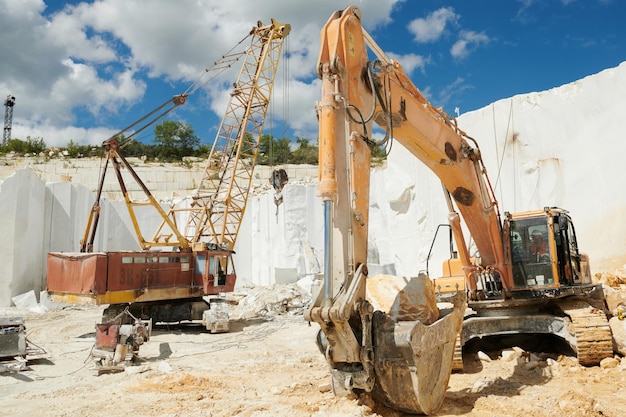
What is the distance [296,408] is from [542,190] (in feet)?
45.3

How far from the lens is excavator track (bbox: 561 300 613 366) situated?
691 cm

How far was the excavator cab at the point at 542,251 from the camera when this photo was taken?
25.8 feet

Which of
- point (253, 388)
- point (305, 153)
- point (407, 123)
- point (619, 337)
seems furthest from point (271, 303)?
point (305, 153)

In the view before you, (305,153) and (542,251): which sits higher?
(305,153)

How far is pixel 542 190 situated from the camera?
54.4ft

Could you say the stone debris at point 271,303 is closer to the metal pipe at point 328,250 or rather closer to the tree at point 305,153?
the metal pipe at point 328,250

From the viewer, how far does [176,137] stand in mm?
57875

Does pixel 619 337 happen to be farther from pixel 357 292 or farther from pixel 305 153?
pixel 305 153

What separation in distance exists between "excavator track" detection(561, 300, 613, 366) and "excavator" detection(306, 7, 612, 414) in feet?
0.04

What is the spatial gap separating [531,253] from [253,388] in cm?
472

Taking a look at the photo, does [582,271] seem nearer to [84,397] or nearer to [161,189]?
[84,397]

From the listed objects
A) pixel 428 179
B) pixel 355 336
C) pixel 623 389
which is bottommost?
pixel 623 389

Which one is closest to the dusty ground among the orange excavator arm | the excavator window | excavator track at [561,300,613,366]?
excavator track at [561,300,613,366]

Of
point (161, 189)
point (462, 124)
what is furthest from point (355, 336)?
point (161, 189)
